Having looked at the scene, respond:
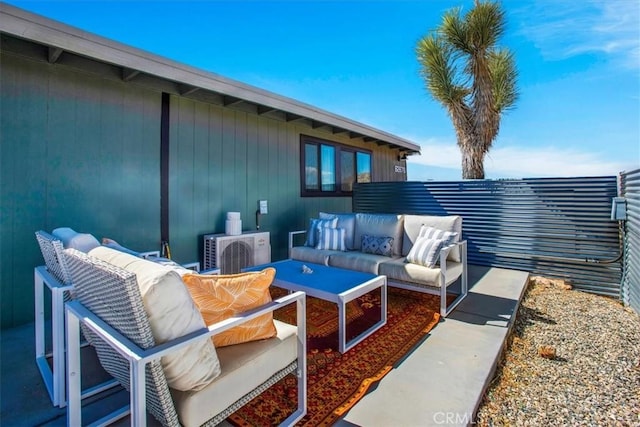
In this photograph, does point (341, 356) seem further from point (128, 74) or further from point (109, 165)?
point (128, 74)

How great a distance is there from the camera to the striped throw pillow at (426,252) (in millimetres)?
3447

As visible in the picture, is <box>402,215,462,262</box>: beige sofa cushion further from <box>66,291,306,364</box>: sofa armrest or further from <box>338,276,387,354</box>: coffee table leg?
<box>66,291,306,364</box>: sofa armrest

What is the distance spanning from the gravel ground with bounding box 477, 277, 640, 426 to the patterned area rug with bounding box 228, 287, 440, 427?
0.72 meters

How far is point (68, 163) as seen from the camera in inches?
129

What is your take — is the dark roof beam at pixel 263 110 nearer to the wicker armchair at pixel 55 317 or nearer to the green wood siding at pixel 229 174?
the green wood siding at pixel 229 174

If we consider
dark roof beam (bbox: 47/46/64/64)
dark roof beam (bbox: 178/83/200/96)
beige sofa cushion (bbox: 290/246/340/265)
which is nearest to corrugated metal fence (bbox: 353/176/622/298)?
beige sofa cushion (bbox: 290/246/340/265)

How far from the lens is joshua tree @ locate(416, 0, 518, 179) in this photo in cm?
587

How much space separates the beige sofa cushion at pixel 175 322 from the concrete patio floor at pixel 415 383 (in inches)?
27.0

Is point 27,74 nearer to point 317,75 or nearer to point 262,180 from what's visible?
point 262,180

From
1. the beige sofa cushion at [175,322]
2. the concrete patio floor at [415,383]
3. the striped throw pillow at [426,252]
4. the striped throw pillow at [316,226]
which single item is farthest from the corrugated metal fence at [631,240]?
the beige sofa cushion at [175,322]

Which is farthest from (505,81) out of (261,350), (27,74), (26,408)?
(26,408)

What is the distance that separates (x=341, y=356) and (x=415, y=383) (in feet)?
2.03

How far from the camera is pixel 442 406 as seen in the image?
5.90 feet

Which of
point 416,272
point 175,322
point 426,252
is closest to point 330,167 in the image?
point 426,252
